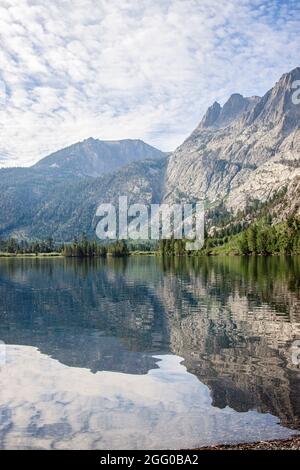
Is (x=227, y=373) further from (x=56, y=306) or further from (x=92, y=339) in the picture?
(x=56, y=306)

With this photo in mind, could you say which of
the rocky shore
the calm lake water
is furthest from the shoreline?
the calm lake water

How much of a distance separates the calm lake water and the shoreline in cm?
92

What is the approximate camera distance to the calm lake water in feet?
77.0

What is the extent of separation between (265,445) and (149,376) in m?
14.7

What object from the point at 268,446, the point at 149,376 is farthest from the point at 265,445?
the point at 149,376

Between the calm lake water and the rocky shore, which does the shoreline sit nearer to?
the rocky shore

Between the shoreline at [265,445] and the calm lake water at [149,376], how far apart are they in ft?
3.03

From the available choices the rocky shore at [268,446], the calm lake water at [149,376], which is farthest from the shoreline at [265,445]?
the calm lake water at [149,376]

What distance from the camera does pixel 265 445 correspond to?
2075 cm

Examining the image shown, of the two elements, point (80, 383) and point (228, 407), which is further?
point (80, 383)

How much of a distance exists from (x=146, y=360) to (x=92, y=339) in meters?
10.1
